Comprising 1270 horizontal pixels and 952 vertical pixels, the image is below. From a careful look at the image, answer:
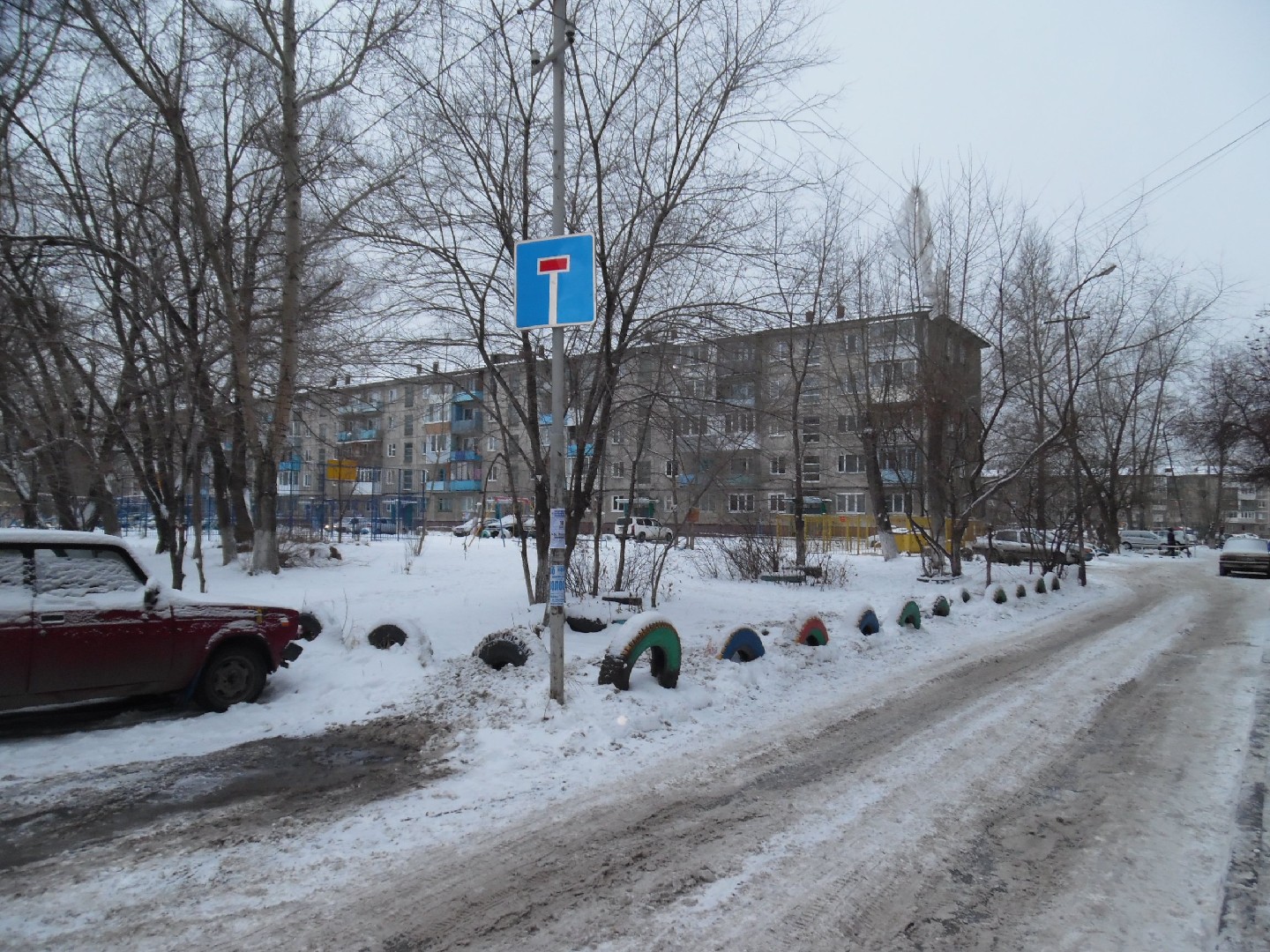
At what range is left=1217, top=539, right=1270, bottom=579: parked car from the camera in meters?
28.3

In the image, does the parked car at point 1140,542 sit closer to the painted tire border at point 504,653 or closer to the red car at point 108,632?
the painted tire border at point 504,653

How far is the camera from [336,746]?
231 inches

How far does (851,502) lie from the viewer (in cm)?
5231

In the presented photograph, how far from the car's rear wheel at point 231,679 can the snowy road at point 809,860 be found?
1949 millimetres

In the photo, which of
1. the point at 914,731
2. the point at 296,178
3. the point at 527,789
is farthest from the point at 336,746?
the point at 296,178

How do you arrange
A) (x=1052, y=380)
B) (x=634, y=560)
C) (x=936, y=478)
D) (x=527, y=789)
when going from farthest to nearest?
(x=1052, y=380)
(x=936, y=478)
(x=634, y=560)
(x=527, y=789)

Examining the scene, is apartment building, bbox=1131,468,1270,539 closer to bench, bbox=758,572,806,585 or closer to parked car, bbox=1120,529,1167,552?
parked car, bbox=1120,529,1167,552

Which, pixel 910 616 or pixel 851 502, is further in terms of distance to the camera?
pixel 851 502

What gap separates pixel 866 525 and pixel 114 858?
124 feet

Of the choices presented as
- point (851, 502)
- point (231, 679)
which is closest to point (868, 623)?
point (231, 679)

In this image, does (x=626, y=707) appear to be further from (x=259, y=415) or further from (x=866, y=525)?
(x=866, y=525)

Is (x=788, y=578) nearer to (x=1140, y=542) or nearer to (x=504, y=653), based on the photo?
(x=504, y=653)

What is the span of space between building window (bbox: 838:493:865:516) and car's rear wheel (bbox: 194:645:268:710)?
46843 mm

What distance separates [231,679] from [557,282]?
4.39 meters
